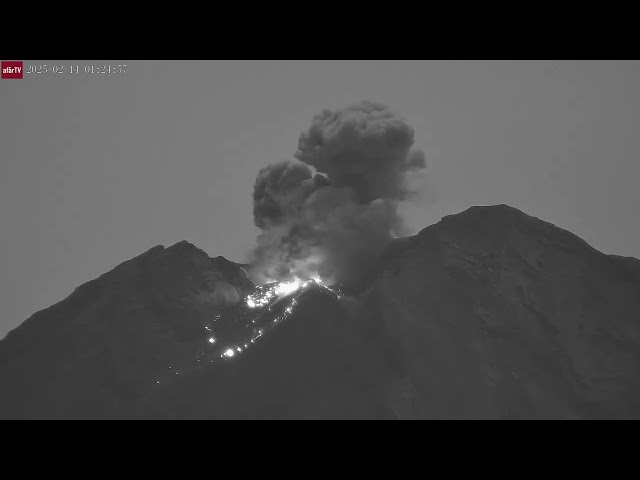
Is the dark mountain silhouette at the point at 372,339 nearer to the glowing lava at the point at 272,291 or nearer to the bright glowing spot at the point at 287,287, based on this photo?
the glowing lava at the point at 272,291

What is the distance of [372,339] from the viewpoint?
311 feet

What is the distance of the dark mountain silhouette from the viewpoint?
287 feet

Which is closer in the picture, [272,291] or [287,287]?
[287,287]

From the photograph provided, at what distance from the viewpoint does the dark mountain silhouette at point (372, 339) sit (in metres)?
87.5

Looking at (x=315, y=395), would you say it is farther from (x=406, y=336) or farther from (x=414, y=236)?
(x=414, y=236)

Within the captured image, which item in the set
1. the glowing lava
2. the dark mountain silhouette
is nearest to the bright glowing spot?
the glowing lava

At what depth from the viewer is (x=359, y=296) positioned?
100 metres

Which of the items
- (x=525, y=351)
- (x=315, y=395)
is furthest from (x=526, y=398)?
(x=315, y=395)

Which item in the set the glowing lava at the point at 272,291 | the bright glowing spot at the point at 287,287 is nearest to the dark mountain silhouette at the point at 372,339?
the glowing lava at the point at 272,291

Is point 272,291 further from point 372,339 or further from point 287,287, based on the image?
point 372,339

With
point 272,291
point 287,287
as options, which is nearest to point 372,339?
point 287,287

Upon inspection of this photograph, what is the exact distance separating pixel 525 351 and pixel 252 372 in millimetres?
31196

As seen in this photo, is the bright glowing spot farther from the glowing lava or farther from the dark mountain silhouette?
the dark mountain silhouette
